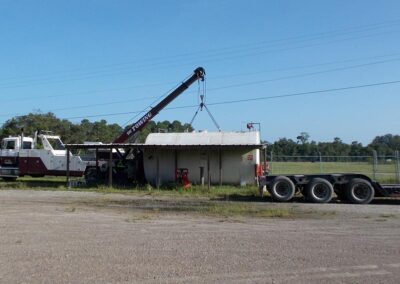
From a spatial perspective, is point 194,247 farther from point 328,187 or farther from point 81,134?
point 81,134

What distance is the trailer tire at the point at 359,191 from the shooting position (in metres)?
20.9

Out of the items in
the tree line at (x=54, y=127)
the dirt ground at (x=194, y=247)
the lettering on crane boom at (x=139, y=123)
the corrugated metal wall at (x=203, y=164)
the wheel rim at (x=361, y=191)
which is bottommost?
the dirt ground at (x=194, y=247)

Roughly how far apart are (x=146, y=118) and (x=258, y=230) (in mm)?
21722

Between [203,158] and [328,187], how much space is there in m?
10.2

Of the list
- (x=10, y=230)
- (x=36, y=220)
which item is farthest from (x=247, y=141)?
(x=10, y=230)

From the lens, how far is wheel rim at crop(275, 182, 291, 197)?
71.4ft

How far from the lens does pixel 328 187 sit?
21281 mm

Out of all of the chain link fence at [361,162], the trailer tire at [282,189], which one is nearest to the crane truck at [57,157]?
the chain link fence at [361,162]

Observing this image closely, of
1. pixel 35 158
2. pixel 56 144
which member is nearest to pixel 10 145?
pixel 35 158

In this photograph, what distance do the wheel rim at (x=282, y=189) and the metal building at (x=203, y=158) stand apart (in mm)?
6713

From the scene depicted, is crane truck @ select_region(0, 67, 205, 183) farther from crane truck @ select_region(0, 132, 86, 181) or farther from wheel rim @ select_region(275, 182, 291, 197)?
wheel rim @ select_region(275, 182, 291, 197)

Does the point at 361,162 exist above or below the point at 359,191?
above

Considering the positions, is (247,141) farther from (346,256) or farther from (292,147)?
(292,147)

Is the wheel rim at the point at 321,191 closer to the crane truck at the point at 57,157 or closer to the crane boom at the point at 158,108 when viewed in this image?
the crane truck at the point at 57,157
